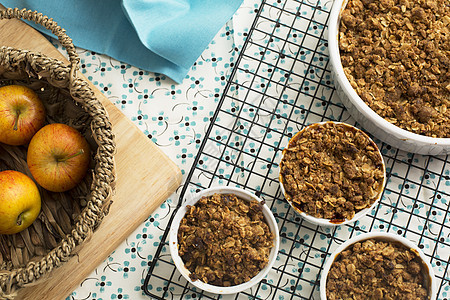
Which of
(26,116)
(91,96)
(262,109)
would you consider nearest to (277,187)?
(262,109)

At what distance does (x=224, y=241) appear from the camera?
1309mm

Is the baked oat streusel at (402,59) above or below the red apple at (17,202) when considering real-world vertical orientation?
above

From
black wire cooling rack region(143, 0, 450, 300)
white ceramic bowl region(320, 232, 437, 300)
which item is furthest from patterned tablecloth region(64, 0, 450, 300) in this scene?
white ceramic bowl region(320, 232, 437, 300)

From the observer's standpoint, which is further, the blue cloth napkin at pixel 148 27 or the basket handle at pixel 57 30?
the blue cloth napkin at pixel 148 27

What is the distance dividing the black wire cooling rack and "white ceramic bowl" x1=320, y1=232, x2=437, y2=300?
11 cm

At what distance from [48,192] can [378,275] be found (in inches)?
34.6

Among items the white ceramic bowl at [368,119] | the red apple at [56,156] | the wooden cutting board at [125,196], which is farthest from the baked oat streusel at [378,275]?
the red apple at [56,156]

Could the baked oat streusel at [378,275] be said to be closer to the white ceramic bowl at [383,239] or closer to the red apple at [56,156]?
the white ceramic bowl at [383,239]

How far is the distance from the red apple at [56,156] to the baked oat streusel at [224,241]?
0.31 meters

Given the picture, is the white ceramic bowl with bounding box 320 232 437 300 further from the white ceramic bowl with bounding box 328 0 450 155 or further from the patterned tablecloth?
the white ceramic bowl with bounding box 328 0 450 155

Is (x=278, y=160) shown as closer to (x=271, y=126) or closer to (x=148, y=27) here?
(x=271, y=126)

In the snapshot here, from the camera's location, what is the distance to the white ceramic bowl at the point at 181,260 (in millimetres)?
1293

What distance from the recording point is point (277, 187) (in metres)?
1.44

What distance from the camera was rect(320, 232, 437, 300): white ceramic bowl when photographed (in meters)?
1.28
